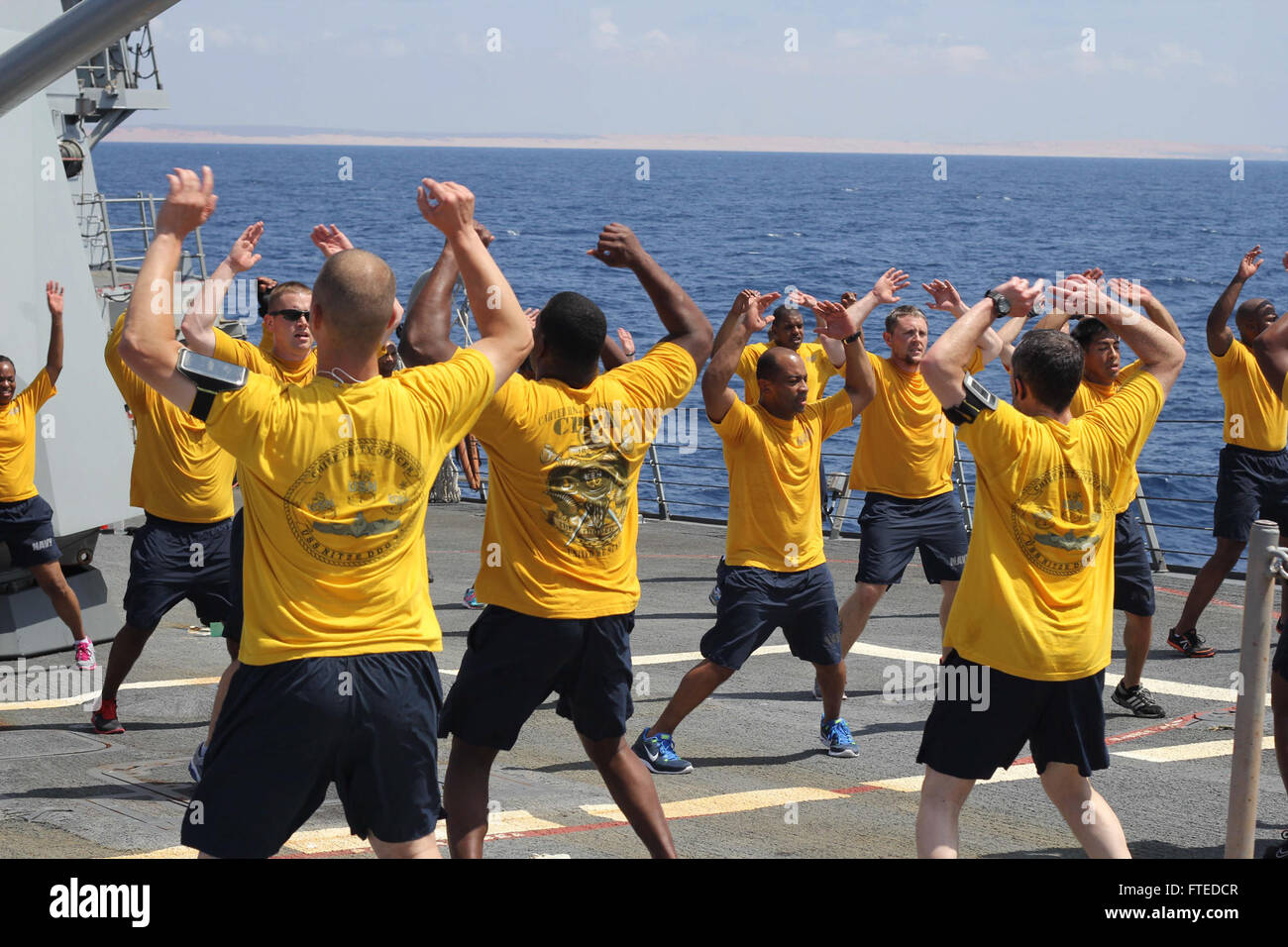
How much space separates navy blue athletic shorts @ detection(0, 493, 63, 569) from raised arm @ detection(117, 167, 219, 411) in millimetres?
5951

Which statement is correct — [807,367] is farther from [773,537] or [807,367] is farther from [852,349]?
[773,537]

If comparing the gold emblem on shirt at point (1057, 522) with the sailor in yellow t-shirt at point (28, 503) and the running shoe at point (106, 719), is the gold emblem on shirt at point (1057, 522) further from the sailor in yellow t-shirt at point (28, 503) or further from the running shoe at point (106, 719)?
the sailor in yellow t-shirt at point (28, 503)

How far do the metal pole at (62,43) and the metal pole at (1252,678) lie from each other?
12.0 ft

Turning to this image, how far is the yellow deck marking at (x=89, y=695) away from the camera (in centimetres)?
834

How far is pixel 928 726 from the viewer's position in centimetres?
476

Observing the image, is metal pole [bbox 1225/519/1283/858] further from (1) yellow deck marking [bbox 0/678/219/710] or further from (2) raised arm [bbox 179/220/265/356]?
(1) yellow deck marking [bbox 0/678/219/710]

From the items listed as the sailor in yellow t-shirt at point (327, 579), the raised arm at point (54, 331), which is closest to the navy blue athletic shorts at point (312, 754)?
the sailor in yellow t-shirt at point (327, 579)

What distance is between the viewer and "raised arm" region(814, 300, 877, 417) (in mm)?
7250

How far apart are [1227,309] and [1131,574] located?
1848 millimetres

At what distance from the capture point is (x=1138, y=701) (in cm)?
834

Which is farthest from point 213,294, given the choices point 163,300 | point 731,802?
point 731,802

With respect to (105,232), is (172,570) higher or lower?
lower

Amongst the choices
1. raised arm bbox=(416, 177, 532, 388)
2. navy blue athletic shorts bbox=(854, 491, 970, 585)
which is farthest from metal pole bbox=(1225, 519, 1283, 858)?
navy blue athletic shorts bbox=(854, 491, 970, 585)
